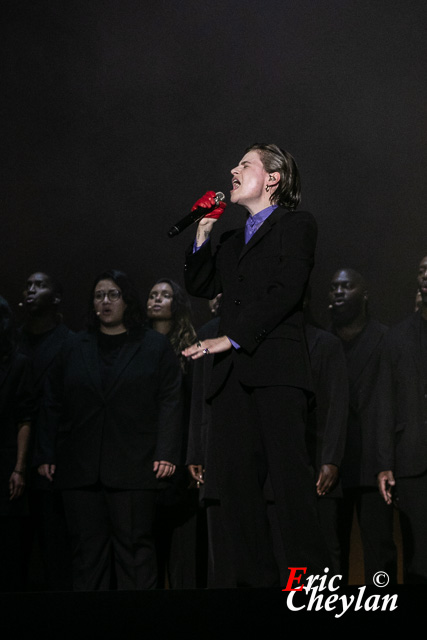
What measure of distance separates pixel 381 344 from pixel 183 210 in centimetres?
127

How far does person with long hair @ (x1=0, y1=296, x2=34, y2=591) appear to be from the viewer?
328 centimetres

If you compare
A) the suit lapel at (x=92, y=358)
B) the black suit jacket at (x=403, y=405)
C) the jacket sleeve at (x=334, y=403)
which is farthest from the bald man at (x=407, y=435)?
the suit lapel at (x=92, y=358)

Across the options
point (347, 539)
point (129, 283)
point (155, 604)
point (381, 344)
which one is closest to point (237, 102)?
point (129, 283)

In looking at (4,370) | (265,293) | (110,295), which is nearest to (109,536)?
(4,370)

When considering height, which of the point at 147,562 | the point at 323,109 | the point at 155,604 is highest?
the point at 323,109

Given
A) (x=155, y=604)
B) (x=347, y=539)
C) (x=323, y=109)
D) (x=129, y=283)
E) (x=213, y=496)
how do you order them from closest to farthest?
(x=155, y=604), (x=213, y=496), (x=347, y=539), (x=129, y=283), (x=323, y=109)

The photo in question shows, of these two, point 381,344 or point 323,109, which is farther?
point 323,109

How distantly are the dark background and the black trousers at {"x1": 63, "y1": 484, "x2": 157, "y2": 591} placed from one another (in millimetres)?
1024

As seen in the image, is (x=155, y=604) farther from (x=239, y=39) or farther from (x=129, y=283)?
(x=239, y=39)

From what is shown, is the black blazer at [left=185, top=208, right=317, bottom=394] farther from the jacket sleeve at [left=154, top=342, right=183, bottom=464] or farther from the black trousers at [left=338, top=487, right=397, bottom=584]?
the black trousers at [left=338, top=487, right=397, bottom=584]

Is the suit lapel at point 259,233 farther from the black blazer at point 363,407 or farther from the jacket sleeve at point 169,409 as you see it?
the black blazer at point 363,407

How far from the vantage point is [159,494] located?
3.23 m

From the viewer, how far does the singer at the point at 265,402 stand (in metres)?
1.90

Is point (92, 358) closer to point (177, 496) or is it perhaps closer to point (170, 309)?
point (170, 309)
